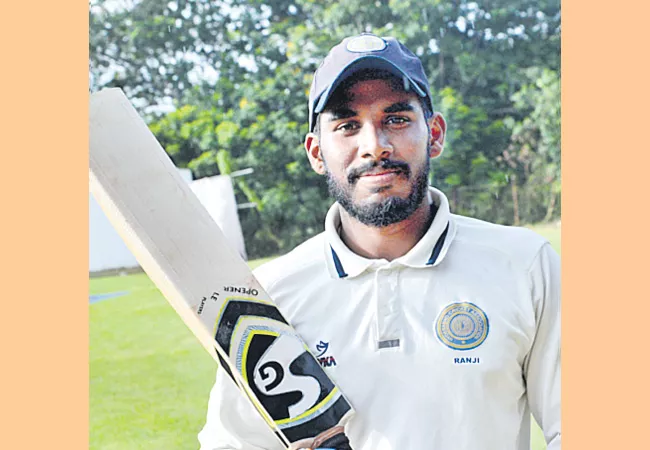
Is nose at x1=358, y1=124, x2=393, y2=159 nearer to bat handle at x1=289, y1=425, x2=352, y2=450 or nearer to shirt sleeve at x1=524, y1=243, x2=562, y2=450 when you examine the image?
shirt sleeve at x1=524, y1=243, x2=562, y2=450

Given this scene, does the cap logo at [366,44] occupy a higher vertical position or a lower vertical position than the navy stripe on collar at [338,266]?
higher

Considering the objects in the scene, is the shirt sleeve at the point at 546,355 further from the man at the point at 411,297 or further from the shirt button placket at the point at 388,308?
the shirt button placket at the point at 388,308

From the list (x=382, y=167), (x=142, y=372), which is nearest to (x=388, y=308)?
(x=382, y=167)

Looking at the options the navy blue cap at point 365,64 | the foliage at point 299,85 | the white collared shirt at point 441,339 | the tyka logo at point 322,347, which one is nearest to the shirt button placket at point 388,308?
the white collared shirt at point 441,339

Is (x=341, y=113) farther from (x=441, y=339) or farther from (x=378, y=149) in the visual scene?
(x=441, y=339)

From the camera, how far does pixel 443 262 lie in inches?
57.5

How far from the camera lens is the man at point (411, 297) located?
54.7 inches

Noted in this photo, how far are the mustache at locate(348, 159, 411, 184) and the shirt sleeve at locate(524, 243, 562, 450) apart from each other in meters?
0.30

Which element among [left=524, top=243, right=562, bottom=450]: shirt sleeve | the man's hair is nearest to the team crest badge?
[left=524, top=243, right=562, bottom=450]: shirt sleeve

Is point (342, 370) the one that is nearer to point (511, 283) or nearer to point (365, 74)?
point (511, 283)

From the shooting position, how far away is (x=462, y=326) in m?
1.42

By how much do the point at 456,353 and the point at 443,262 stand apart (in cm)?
17

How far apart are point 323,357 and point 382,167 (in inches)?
14.6

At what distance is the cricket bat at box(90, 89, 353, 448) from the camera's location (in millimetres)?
1423
